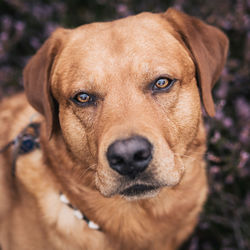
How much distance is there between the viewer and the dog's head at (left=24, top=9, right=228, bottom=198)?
2250mm

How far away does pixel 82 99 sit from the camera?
104 inches

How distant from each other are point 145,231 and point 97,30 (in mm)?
1837

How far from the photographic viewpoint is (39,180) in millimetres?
3168

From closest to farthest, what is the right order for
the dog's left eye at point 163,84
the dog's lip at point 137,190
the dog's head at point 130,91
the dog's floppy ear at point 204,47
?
1. the dog's head at point 130,91
2. the dog's lip at point 137,190
3. the dog's left eye at point 163,84
4. the dog's floppy ear at point 204,47

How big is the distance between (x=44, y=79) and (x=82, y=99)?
1.42ft

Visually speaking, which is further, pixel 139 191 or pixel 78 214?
pixel 78 214

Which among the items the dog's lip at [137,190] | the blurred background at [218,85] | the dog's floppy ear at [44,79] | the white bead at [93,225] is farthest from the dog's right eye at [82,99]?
the blurred background at [218,85]

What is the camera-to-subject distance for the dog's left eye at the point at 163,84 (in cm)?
257

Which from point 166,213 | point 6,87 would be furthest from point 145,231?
point 6,87

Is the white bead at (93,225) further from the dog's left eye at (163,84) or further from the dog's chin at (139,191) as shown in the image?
the dog's left eye at (163,84)

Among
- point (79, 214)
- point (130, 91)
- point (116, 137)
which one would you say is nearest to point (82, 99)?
point (130, 91)

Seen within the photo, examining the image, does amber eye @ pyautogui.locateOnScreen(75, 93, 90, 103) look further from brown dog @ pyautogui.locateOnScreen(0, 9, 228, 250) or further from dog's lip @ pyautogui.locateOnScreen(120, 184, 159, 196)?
dog's lip @ pyautogui.locateOnScreen(120, 184, 159, 196)

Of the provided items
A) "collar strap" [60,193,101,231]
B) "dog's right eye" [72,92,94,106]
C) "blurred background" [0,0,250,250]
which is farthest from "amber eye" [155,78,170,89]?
"collar strap" [60,193,101,231]

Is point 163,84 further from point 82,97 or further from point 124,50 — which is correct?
point 82,97
